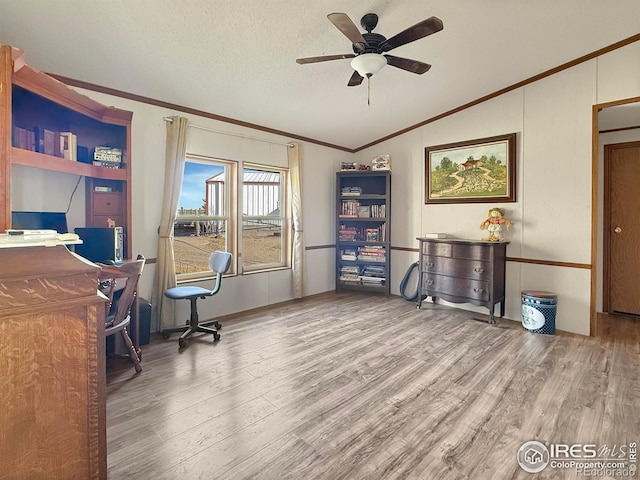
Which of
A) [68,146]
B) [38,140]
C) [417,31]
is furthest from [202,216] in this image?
[417,31]

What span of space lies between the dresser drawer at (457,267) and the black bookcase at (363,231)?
89cm

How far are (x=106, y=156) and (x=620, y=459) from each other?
4237 millimetres

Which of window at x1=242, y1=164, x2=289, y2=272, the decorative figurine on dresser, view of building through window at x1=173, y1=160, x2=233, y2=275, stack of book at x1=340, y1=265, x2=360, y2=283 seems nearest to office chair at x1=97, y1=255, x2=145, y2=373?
view of building through window at x1=173, y1=160, x2=233, y2=275

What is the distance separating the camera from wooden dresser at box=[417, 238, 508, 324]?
3791mm

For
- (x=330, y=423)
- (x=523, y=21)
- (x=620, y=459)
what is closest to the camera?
(x=620, y=459)

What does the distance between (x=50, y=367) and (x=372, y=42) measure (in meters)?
2.58

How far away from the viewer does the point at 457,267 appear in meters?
4.04

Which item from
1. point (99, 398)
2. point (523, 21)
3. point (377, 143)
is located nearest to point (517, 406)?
point (99, 398)

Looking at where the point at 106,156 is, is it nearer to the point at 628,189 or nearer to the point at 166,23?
the point at 166,23

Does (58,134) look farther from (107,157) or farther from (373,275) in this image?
(373,275)

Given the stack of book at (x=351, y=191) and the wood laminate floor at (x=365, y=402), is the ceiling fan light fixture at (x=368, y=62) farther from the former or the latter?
the stack of book at (x=351, y=191)

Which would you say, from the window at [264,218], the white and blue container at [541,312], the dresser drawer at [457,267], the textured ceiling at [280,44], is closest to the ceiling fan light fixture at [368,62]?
the textured ceiling at [280,44]

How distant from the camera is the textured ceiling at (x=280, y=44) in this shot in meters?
2.30

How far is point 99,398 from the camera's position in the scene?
0.96 meters
